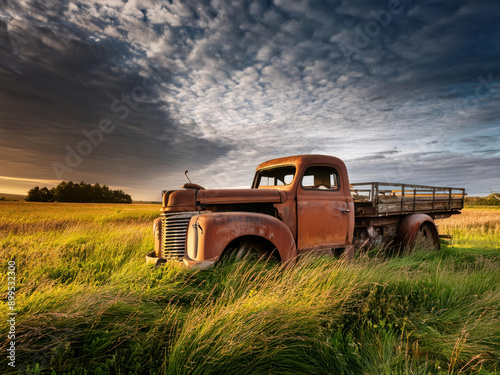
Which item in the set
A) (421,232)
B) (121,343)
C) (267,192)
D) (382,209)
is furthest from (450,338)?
(421,232)

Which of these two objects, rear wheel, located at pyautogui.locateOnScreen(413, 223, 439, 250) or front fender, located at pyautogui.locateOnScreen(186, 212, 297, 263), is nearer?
front fender, located at pyautogui.locateOnScreen(186, 212, 297, 263)

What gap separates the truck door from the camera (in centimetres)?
454

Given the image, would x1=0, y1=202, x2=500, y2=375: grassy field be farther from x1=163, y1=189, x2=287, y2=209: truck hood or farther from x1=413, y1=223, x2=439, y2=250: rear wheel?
x1=413, y1=223, x2=439, y2=250: rear wheel

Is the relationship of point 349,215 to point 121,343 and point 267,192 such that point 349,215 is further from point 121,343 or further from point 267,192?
point 121,343

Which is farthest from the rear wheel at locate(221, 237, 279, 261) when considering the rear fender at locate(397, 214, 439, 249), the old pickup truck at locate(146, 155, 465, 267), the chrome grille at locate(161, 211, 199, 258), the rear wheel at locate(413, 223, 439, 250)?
the rear wheel at locate(413, 223, 439, 250)

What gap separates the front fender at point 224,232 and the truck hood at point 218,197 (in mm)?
428

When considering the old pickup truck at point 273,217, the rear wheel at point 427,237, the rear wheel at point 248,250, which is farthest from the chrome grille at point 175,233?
the rear wheel at point 427,237

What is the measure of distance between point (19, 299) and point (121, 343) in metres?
1.34

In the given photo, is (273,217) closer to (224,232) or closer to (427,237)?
(224,232)

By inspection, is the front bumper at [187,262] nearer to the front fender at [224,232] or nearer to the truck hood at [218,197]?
the front fender at [224,232]

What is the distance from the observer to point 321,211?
4.70 metres

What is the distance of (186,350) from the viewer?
2.25 m

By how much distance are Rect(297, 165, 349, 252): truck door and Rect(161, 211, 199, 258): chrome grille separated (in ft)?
5.57

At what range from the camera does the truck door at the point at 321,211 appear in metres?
4.54
